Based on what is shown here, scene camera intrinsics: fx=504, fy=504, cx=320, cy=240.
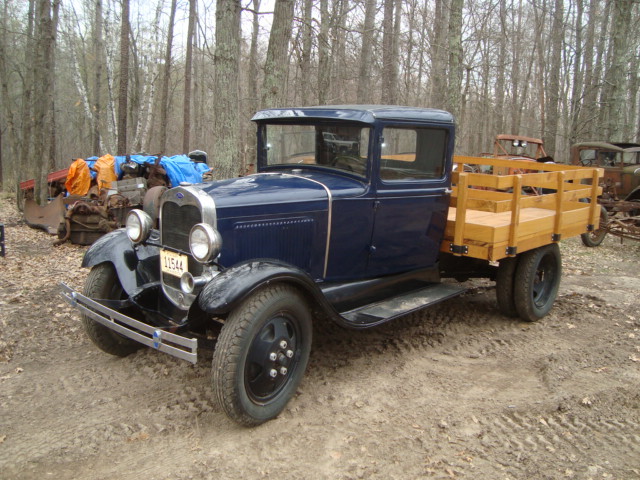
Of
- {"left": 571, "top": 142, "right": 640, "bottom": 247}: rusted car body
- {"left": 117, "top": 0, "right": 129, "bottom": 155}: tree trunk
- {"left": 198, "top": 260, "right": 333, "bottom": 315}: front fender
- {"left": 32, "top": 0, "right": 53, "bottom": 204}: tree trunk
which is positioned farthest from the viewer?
{"left": 117, "top": 0, "right": 129, "bottom": 155}: tree trunk

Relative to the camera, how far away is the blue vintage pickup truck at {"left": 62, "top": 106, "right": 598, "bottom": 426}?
3.13m

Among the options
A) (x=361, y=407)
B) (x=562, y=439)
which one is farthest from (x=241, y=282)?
(x=562, y=439)

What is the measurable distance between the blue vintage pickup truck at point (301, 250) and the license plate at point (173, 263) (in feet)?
0.03

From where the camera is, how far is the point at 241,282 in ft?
9.81

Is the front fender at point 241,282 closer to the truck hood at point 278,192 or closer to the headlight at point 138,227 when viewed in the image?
the truck hood at point 278,192

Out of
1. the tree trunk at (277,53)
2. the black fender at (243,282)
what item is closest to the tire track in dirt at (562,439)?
the black fender at (243,282)

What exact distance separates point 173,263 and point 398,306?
6.03 feet

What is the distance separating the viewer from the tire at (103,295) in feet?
12.6

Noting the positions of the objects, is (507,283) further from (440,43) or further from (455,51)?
(440,43)

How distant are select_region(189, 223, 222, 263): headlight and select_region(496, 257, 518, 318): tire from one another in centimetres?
314

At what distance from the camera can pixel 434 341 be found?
15.1 ft

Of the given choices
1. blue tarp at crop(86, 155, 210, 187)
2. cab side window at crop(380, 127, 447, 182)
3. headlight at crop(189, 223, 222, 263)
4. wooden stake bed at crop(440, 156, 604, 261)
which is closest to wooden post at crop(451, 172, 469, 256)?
wooden stake bed at crop(440, 156, 604, 261)

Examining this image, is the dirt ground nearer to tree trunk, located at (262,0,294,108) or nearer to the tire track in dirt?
the tire track in dirt

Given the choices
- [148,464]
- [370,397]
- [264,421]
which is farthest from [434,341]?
[148,464]
